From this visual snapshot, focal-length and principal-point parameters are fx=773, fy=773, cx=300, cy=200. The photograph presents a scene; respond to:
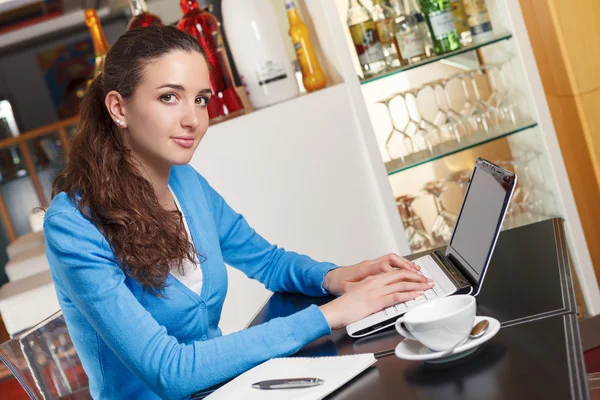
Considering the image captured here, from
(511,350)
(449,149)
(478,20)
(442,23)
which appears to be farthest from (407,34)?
(511,350)

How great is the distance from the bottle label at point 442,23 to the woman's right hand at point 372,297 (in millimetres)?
1250

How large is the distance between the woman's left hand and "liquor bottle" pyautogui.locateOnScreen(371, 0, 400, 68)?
3.50ft

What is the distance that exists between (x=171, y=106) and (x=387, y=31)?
115 centimetres

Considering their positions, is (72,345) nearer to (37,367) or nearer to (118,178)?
(37,367)

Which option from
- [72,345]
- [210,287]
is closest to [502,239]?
[210,287]

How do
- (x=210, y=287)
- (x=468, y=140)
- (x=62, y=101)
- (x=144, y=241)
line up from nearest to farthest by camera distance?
(x=144, y=241) → (x=210, y=287) → (x=468, y=140) → (x=62, y=101)

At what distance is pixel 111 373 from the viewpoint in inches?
54.4

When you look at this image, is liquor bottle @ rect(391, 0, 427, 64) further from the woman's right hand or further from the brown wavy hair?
the woman's right hand

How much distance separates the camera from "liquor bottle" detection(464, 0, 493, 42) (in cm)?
237

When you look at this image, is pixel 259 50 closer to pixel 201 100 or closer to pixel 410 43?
pixel 410 43

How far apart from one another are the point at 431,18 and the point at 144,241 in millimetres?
1352

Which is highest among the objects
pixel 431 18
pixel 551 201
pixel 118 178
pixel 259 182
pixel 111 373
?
pixel 431 18

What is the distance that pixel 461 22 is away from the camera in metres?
2.38

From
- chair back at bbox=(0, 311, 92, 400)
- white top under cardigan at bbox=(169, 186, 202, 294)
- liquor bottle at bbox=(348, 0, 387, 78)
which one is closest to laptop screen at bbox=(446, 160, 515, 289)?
white top under cardigan at bbox=(169, 186, 202, 294)
